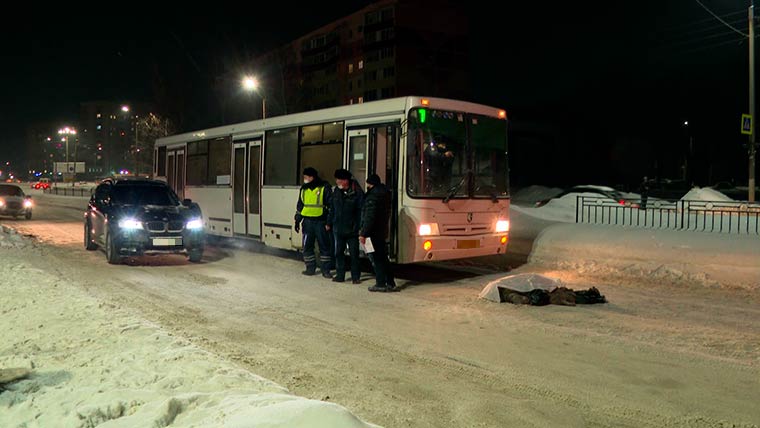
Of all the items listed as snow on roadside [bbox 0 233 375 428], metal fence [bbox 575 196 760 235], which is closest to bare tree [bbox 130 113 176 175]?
metal fence [bbox 575 196 760 235]

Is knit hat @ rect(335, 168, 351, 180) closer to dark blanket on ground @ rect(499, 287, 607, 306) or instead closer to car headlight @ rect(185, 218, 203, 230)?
dark blanket on ground @ rect(499, 287, 607, 306)

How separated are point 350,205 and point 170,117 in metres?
47.9

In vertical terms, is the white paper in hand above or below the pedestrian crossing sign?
below

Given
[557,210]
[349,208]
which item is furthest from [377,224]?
[557,210]

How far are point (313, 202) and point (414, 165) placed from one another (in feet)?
7.67

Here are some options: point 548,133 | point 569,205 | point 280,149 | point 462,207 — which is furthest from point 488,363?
point 548,133

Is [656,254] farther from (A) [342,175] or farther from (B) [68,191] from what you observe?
(B) [68,191]

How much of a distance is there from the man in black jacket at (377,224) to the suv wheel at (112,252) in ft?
19.0

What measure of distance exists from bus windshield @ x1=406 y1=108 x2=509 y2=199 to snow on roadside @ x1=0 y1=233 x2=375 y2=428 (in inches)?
211

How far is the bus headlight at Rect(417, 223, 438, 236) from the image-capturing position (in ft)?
36.2

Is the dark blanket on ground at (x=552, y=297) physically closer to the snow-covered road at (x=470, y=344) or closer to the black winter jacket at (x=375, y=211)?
the snow-covered road at (x=470, y=344)

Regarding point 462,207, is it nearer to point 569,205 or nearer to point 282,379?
point 282,379

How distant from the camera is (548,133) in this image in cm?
6131

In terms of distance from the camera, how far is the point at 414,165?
36.3 ft
